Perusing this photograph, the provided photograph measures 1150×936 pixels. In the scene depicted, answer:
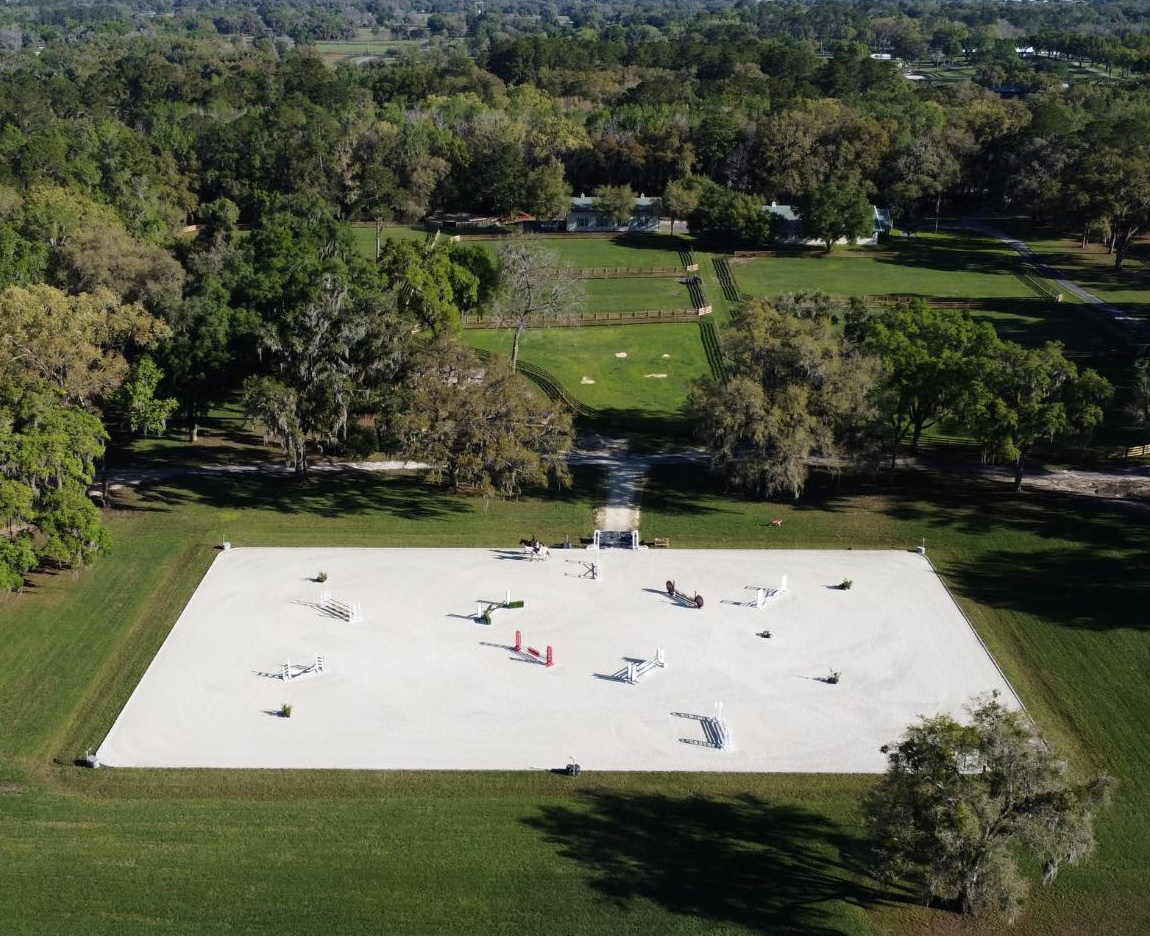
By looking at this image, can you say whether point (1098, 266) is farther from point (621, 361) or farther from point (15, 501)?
point (15, 501)

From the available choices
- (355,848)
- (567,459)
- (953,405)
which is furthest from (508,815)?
(953,405)

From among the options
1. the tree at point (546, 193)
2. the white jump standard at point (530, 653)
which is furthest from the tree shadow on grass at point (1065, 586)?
the tree at point (546, 193)

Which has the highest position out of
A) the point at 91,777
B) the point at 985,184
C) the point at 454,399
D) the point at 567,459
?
the point at 985,184

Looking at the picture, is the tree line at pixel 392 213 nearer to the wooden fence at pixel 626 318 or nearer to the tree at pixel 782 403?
the tree at pixel 782 403

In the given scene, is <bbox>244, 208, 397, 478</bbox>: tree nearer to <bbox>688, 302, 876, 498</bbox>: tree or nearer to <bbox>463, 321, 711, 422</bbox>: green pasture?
<bbox>688, 302, 876, 498</bbox>: tree

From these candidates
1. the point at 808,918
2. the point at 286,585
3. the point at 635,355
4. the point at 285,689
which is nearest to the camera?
the point at 808,918

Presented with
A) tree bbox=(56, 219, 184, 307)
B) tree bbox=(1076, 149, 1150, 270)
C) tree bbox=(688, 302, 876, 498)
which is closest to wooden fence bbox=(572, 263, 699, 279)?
tree bbox=(1076, 149, 1150, 270)

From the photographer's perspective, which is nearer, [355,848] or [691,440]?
[355,848]

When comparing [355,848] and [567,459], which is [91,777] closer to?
[355,848]
